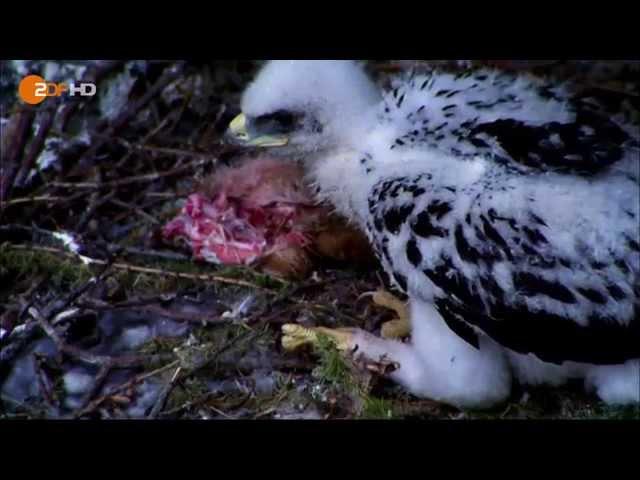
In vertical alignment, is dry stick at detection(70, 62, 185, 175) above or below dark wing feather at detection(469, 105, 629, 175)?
below

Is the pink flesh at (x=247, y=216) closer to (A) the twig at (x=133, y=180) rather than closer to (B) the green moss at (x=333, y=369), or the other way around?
(A) the twig at (x=133, y=180)

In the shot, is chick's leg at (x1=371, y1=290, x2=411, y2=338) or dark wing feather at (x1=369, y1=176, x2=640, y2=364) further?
chick's leg at (x1=371, y1=290, x2=411, y2=338)

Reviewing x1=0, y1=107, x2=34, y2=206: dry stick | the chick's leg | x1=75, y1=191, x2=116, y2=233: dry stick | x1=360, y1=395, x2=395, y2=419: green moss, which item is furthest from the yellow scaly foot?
x1=0, y1=107, x2=34, y2=206: dry stick

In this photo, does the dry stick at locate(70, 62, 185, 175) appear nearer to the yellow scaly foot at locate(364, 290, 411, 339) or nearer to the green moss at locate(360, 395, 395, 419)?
the yellow scaly foot at locate(364, 290, 411, 339)

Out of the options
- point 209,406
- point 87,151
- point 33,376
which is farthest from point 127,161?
point 209,406

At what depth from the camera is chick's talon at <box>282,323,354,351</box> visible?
4.63ft

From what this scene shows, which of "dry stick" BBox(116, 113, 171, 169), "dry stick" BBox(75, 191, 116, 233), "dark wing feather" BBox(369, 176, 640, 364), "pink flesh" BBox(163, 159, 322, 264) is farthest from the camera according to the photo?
"dry stick" BBox(116, 113, 171, 169)

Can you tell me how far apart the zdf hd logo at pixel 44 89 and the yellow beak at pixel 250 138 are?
0.40 metres

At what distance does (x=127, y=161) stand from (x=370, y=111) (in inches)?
26.6

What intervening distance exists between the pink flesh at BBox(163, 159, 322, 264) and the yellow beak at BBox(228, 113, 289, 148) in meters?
0.09

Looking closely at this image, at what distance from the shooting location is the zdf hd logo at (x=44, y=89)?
160 cm

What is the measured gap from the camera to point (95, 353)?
4.78ft

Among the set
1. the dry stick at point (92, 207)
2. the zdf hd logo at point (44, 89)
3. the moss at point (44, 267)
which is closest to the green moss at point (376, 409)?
the moss at point (44, 267)

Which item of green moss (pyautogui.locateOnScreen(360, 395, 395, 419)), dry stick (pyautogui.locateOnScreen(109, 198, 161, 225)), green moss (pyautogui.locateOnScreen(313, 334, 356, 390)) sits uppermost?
dry stick (pyautogui.locateOnScreen(109, 198, 161, 225))
